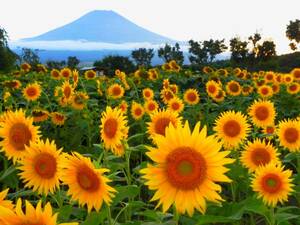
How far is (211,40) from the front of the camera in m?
75.6

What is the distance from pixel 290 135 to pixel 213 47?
7020 cm

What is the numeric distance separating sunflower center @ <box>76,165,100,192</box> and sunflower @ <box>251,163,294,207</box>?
1503 millimetres

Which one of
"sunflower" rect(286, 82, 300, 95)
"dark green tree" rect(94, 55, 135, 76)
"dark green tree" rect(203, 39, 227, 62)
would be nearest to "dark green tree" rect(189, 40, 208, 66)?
"dark green tree" rect(203, 39, 227, 62)

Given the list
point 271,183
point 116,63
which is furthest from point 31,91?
point 116,63

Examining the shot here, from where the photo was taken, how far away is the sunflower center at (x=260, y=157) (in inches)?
183

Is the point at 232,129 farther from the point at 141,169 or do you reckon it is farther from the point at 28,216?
the point at 28,216

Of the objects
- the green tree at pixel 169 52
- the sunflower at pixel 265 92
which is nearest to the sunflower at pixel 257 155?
the sunflower at pixel 265 92

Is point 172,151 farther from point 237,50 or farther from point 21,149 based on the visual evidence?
point 237,50

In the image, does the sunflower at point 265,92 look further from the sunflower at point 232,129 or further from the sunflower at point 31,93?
the sunflower at point 232,129

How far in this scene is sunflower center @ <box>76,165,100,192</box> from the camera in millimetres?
2920

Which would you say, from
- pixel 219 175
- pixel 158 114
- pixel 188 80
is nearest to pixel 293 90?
pixel 188 80

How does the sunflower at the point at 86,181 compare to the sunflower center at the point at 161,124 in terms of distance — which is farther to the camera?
the sunflower center at the point at 161,124

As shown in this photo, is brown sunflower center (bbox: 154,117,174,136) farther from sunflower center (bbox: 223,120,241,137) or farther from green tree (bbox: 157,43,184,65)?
green tree (bbox: 157,43,184,65)

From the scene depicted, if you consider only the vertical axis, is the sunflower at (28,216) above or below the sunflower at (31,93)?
above
